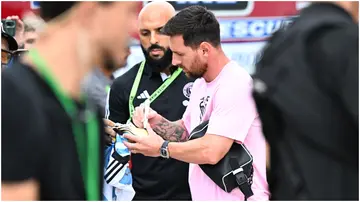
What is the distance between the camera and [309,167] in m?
1.95

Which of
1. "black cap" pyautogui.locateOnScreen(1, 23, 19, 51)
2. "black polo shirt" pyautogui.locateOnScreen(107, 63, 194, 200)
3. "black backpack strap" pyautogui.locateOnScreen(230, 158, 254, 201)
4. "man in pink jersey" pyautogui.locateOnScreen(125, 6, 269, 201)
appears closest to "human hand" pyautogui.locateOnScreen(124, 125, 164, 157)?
"man in pink jersey" pyautogui.locateOnScreen(125, 6, 269, 201)

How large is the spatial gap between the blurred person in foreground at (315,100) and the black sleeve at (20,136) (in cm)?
65

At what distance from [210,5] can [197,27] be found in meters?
3.08

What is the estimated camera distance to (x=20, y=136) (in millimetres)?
1670

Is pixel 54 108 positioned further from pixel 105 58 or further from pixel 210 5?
pixel 210 5

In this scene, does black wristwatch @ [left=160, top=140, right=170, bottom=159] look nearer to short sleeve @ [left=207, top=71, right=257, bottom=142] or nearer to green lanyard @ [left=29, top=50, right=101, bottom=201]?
short sleeve @ [left=207, top=71, right=257, bottom=142]

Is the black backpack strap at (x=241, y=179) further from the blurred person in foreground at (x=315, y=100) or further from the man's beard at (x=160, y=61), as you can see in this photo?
the blurred person in foreground at (x=315, y=100)

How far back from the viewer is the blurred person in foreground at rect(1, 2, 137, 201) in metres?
1.69

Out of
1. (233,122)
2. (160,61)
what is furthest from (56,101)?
(160,61)

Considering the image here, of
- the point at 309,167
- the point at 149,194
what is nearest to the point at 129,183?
the point at 149,194

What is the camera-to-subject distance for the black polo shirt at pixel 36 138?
1677 mm

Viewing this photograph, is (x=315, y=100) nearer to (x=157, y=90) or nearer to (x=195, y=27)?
(x=195, y=27)

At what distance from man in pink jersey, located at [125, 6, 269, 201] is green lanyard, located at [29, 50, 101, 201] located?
5.57 feet

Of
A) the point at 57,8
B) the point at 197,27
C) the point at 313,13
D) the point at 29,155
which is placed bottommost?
the point at 197,27
